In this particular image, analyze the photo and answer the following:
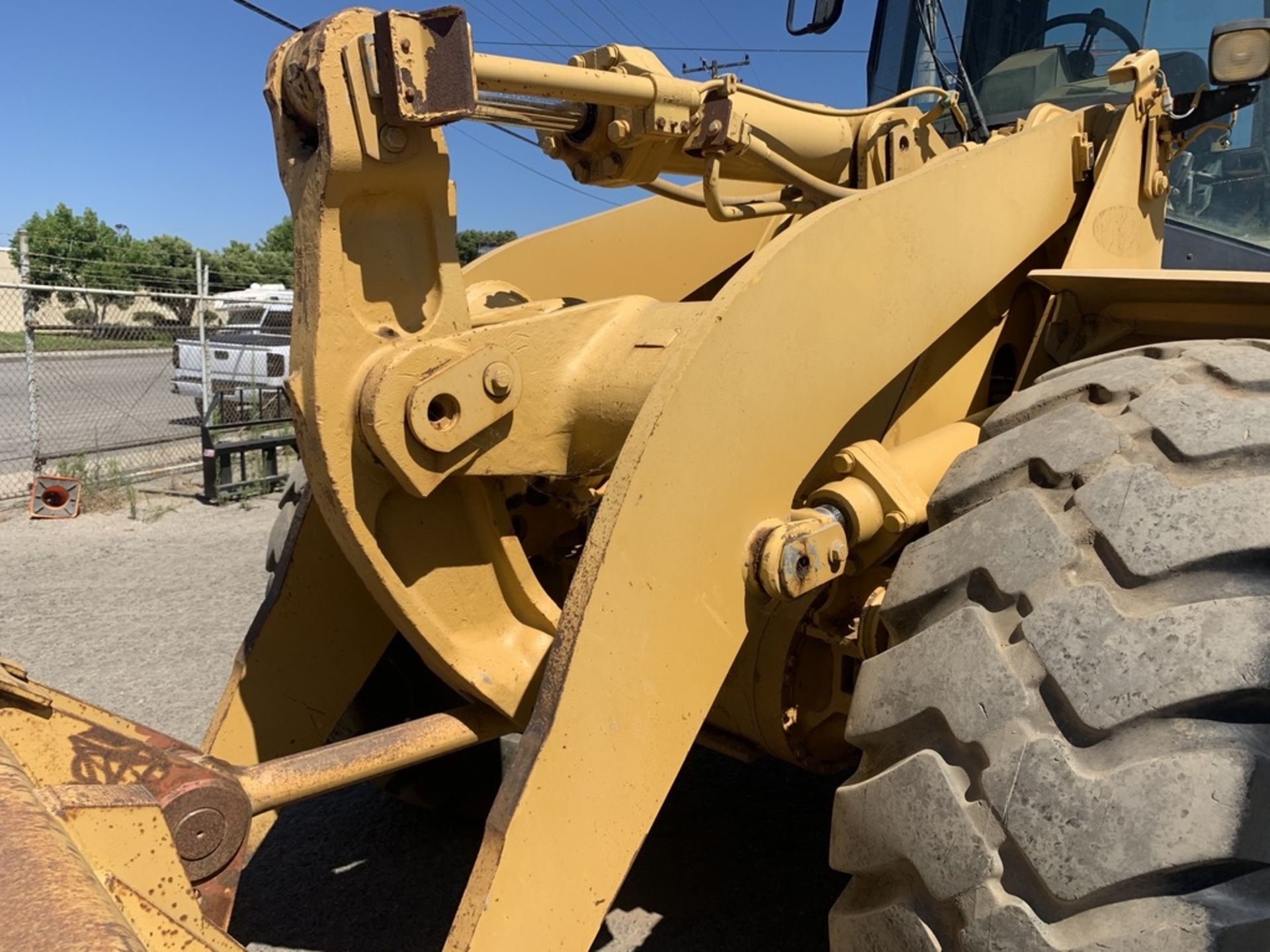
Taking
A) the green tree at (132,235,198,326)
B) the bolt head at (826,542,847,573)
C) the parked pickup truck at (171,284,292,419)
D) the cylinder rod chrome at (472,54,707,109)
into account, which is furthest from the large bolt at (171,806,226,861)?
the green tree at (132,235,198,326)

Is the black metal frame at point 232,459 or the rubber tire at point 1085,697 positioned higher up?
the rubber tire at point 1085,697

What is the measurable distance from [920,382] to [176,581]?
216 inches

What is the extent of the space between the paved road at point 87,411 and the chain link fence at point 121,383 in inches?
1.2

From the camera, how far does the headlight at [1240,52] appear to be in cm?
253

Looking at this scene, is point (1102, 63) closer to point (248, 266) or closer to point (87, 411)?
point (87, 411)

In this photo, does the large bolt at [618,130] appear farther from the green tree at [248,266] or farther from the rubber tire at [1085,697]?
the green tree at [248,266]

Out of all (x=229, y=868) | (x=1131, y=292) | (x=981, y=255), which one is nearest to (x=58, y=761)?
(x=229, y=868)

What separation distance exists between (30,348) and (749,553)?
9.26m

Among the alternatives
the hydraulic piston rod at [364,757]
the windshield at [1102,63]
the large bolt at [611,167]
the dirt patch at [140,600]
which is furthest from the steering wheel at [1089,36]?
the dirt patch at [140,600]

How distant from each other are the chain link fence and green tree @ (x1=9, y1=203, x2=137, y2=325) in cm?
149

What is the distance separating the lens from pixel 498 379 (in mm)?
1938

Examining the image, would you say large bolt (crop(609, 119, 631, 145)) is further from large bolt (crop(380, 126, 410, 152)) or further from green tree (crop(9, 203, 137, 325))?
green tree (crop(9, 203, 137, 325))

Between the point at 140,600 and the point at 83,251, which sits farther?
the point at 83,251

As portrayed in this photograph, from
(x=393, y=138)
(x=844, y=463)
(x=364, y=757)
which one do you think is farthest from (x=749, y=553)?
(x=393, y=138)
